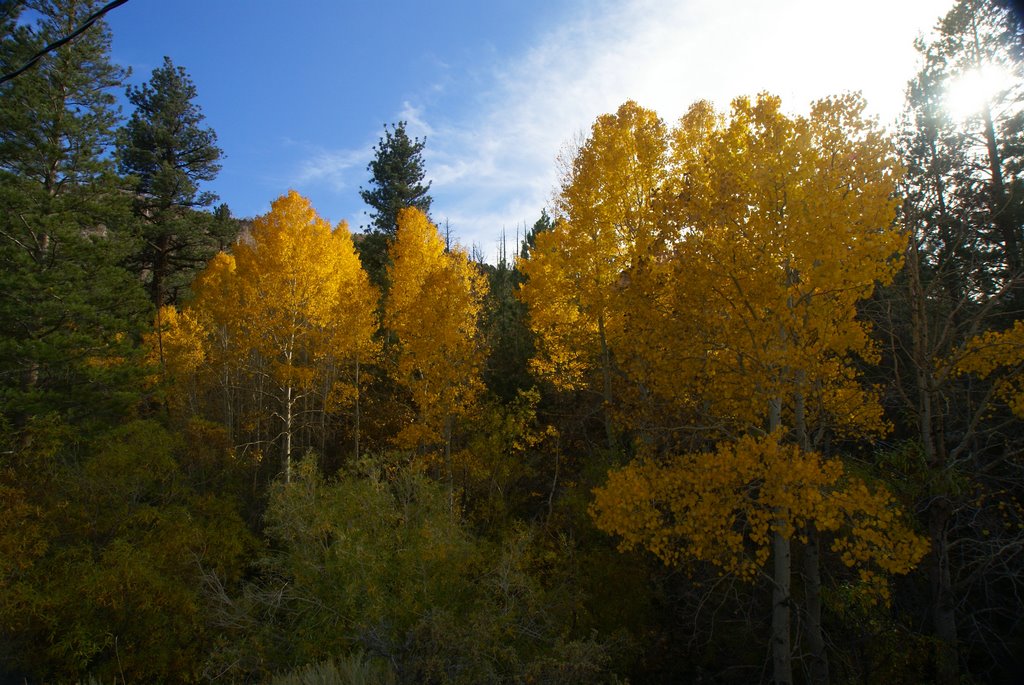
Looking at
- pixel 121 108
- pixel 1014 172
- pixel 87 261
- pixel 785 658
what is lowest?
pixel 785 658

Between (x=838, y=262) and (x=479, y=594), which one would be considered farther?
(x=479, y=594)

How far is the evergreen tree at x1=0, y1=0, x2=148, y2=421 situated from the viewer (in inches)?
520

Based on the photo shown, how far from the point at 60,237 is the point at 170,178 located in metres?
7.29

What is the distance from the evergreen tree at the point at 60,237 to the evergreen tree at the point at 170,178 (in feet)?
15.3

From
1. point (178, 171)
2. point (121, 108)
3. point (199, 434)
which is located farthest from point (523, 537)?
point (178, 171)

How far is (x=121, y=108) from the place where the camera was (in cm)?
1575

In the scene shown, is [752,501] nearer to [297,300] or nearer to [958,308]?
[958,308]

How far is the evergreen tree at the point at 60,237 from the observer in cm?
1322

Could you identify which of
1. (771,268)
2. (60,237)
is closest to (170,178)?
(60,237)

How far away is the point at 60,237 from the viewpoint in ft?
45.1

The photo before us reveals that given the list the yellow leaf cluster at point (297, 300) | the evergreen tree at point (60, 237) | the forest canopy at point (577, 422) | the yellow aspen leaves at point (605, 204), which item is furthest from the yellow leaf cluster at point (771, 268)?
the evergreen tree at point (60, 237)

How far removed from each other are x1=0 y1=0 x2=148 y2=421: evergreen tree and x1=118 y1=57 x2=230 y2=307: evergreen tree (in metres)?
4.68

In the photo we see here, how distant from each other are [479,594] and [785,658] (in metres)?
4.90

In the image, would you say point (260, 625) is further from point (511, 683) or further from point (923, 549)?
point (923, 549)
